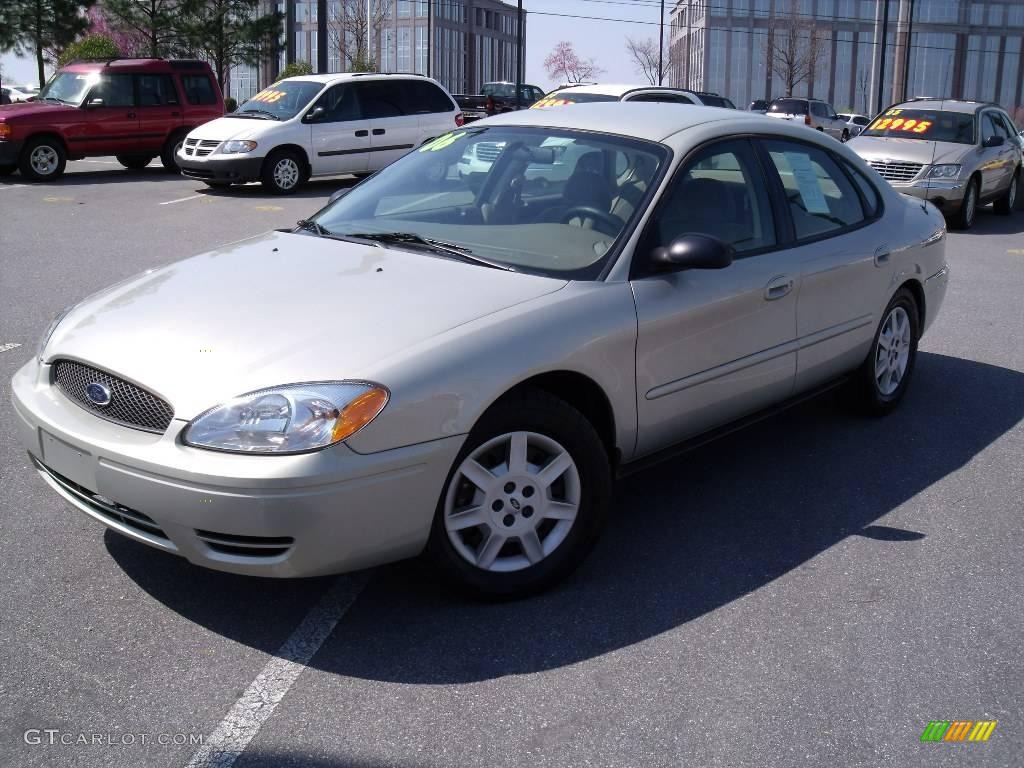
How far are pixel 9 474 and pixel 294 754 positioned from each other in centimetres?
249

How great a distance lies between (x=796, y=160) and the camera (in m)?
5.12

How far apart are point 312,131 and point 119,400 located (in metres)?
13.5

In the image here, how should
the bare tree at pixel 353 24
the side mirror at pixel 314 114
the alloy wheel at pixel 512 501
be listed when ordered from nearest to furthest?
the alloy wheel at pixel 512 501 < the side mirror at pixel 314 114 < the bare tree at pixel 353 24

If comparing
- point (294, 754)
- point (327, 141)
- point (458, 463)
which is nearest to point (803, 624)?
point (458, 463)

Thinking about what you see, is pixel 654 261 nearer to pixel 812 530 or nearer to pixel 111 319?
pixel 812 530

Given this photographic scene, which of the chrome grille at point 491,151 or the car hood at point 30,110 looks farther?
the car hood at point 30,110

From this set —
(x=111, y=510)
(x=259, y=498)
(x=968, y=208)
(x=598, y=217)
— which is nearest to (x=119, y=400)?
(x=111, y=510)

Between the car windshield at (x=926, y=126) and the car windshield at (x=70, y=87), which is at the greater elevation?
the car windshield at (x=70, y=87)

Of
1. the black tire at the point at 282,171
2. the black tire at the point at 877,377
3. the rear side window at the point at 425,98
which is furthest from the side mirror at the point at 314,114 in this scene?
the black tire at the point at 877,377

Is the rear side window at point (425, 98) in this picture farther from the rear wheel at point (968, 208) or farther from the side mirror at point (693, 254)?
the side mirror at point (693, 254)

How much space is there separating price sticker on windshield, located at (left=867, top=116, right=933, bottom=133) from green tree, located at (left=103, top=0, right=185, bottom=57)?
2178 cm

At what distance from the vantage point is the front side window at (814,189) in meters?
4.95

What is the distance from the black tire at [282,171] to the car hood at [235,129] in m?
0.37

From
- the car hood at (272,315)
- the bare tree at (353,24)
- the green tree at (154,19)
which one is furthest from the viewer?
the bare tree at (353,24)
